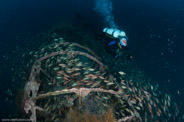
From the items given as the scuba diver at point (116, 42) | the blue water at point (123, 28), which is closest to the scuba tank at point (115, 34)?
the scuba diver at point (116, 42)

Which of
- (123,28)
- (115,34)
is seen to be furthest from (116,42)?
(123,28)

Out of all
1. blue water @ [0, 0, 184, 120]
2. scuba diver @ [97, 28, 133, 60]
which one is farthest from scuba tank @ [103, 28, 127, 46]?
blue water @ [0, 0, 184, 120]

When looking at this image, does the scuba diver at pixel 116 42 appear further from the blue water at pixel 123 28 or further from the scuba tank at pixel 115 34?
the blue water at pixel 123 28

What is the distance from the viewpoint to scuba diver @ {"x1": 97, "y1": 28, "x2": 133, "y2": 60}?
652cm

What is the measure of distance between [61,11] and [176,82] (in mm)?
29666

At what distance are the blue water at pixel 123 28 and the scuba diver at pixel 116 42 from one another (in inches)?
303

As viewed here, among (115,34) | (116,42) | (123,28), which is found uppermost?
(123,28)

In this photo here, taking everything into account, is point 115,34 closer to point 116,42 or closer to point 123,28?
point 116,42

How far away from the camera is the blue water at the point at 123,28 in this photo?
19.5m

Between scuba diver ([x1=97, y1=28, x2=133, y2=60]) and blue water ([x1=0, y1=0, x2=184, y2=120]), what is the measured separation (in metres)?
7.69

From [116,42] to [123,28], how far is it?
15.1 meters

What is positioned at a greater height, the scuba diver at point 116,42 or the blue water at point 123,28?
the blue water at point 123,28

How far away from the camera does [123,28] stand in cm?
2097

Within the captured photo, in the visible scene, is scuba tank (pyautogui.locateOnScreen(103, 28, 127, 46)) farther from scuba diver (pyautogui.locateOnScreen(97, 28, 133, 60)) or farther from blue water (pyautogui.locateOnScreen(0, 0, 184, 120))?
blue water (pyautogui.locateOnScreen(0, 0, 184, 120))
